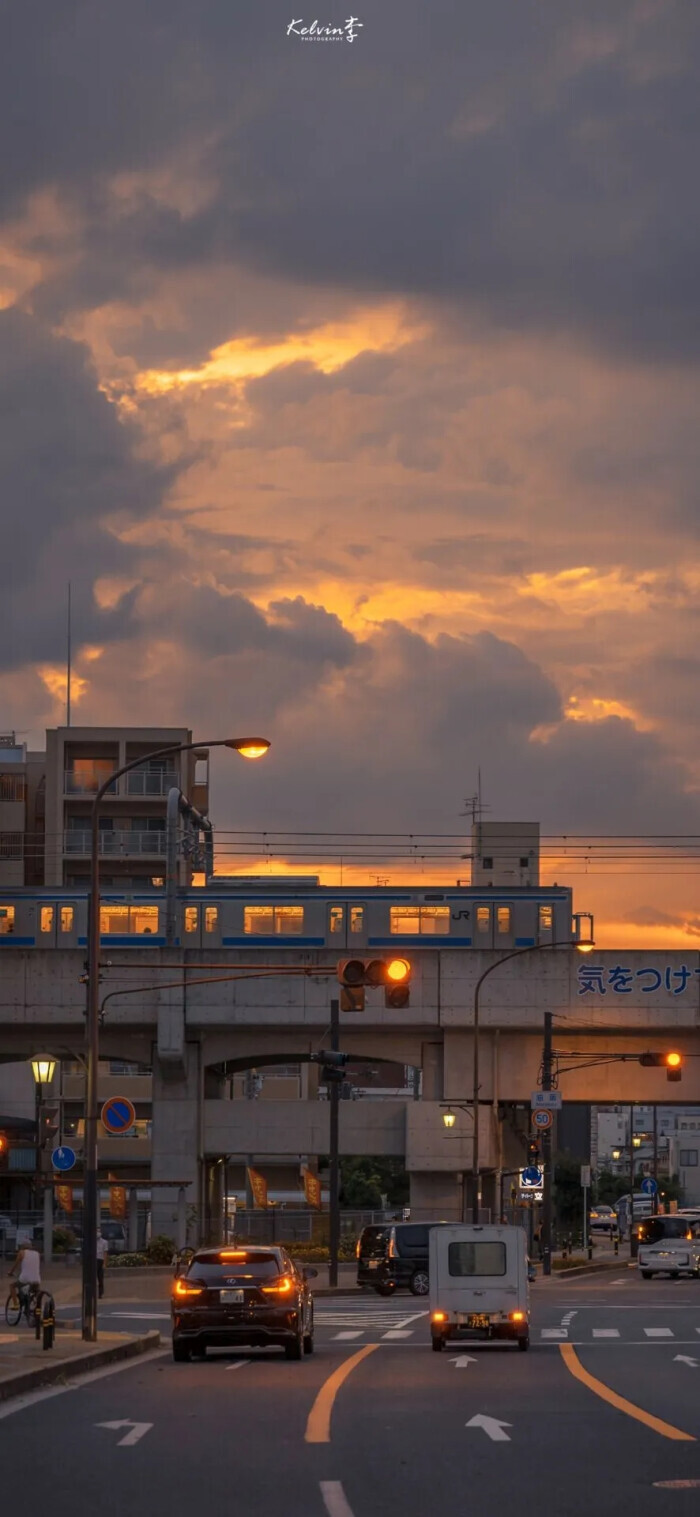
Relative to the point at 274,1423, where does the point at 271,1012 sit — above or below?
above

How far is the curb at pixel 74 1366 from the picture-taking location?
64.5 feet

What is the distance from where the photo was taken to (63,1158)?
39.5m

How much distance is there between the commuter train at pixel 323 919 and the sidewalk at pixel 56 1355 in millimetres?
47361

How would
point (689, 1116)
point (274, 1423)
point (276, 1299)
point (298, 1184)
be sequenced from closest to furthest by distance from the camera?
1. point (274, 1423)
2. point (276, 1299)
3. point (298, 1184)
4. point (689, 1116)

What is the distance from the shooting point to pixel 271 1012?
75.4 metres

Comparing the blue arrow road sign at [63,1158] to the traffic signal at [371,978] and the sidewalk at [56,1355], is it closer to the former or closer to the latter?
the sidewalk at [56,1355]

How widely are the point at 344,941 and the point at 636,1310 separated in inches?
1518

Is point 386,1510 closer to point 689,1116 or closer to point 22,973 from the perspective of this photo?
point 22,973

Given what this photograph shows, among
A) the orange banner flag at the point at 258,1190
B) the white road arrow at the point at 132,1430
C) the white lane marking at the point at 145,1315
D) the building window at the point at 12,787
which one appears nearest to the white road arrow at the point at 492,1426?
the white road arrow at the point at 132,1430

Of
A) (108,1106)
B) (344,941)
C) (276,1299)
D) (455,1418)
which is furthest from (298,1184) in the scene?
(455,1418)

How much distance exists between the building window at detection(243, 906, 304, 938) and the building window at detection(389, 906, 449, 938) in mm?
3820

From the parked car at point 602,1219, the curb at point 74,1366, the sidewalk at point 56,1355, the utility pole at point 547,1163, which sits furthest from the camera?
the parked car at point 602,1219

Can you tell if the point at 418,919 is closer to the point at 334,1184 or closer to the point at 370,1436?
the point at 334,1184

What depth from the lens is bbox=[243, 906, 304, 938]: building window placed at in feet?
258
